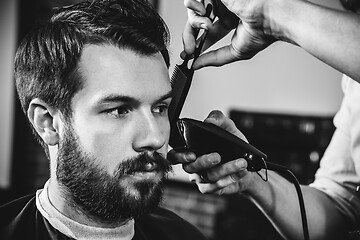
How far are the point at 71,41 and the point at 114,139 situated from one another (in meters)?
0.33

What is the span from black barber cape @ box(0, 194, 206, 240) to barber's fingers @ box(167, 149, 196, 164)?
34 centimetres

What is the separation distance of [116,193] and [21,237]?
313mm

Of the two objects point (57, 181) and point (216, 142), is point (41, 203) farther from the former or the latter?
point (216, 142)

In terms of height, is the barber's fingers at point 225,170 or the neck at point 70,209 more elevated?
the barber's fingers at point 225,170

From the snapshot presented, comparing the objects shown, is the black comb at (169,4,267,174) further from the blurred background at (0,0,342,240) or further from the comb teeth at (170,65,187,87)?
the blurred background at (0,0,342,240)

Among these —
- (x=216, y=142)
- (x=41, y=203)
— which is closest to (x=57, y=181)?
(x=41, y=203)

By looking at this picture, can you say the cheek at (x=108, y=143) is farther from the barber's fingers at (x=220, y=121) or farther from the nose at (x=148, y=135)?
the barber's fingers at (x=220, y=121)

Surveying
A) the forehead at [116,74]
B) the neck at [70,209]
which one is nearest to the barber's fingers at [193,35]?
the forehead at [116,74]

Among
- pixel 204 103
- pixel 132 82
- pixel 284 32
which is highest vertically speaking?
pixel 284 32

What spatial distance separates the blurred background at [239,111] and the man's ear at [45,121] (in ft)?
5.22

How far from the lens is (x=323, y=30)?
101 centimetres

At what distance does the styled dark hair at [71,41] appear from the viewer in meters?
1.44

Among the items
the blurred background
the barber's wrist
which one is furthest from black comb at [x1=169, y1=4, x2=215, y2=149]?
the blurred background

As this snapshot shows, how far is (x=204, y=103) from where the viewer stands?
404cm
